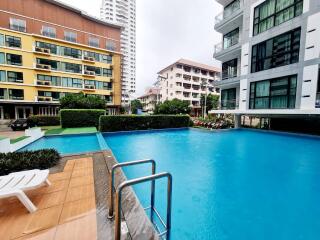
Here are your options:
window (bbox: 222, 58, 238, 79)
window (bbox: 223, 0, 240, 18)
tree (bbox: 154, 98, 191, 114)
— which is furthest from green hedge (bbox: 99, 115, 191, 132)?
window (bbox: 223, 0, 240, 18)

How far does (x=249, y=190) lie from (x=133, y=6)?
119039mm

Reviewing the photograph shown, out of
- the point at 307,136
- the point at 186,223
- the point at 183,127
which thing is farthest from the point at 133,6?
the point at 186,223

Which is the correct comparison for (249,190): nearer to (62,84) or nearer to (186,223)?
(186,223)

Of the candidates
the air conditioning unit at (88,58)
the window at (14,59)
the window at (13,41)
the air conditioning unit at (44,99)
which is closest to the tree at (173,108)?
the air conditioning unit at (88,58)

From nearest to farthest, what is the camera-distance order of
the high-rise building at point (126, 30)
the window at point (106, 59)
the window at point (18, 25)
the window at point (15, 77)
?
1. the window at point (15, 77)
2. the window at point (18, 25)
3. the window at point (106, 59)
4. the high-rise building at point (126, 30)

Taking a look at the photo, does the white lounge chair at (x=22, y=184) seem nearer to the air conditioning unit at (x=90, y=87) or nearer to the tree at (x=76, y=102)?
the tree at (x=76, y=102)

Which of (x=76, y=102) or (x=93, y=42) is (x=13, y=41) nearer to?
(x=93, y=42)

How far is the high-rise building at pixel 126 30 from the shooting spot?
285 feet

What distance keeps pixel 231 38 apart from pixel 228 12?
2.97 m

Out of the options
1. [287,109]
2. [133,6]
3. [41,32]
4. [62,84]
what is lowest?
[287,109]

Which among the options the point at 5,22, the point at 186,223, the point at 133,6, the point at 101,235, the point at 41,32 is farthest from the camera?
the point at 133,6

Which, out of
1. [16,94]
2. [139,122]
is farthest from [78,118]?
[16,94]

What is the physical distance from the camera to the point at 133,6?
317ft

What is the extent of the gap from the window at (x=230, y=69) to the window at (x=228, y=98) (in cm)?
181
